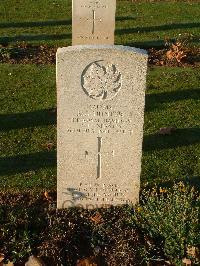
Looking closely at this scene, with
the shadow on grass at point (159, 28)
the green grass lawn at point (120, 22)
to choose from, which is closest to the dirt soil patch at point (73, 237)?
the green grass lawn at point (120, 22)

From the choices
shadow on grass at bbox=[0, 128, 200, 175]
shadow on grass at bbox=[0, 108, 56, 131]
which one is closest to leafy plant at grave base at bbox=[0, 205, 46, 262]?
shadow on grass at bbox=[0, 128, 200, 175]

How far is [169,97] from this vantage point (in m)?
9.41

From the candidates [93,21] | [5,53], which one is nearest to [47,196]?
[93,21]

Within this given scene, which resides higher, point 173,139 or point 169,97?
point 169,97

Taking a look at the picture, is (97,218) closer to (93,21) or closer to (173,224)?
(173,224)

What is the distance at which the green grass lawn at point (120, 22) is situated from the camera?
511 inches

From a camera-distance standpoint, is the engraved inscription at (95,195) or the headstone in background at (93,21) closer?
the engraved inscription at (95,195)

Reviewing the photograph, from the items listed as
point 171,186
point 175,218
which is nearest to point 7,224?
point 175,218

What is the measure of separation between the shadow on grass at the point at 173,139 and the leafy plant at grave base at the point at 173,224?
2175mm

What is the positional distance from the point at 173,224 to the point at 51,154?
109 inches

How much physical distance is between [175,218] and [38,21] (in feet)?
35.9

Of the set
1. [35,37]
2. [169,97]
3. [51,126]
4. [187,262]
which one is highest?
[35,37]

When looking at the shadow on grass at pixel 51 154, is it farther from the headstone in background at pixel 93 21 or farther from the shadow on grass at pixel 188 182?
the headstone in background at pixel 93 21

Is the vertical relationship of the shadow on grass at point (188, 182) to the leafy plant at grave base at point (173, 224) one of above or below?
below
